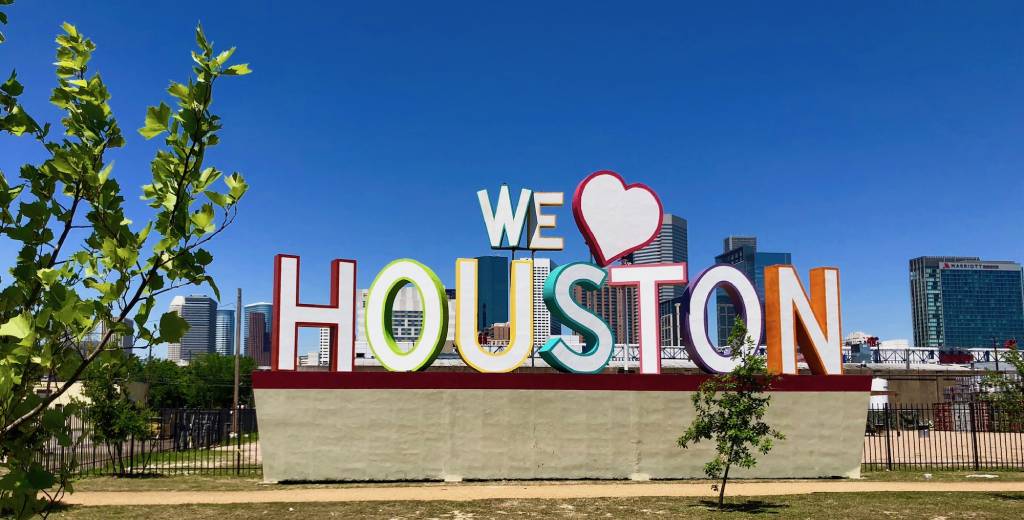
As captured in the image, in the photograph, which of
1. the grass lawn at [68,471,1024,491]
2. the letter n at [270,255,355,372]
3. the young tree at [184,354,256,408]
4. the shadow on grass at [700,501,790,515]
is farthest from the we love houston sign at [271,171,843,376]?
the young tree at [184,354,256,408]

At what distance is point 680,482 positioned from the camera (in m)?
26.6

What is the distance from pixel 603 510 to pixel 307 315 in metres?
12.0

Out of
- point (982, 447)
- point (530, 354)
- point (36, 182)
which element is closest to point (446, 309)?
point (530, 354)

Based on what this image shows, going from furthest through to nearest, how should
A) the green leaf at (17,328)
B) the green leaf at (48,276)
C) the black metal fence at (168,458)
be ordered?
1. the black metal fence at (168,458)
2. the green leaf at (48,276)
3. the green leaf at (17,328)

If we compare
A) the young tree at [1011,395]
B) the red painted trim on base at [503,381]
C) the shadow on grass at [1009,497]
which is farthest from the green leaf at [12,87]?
the young tree at [1011,395]

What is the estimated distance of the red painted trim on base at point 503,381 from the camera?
2584 centimetres

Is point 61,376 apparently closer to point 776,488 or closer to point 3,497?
point 3,497

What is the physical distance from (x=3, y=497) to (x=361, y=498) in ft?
64.3

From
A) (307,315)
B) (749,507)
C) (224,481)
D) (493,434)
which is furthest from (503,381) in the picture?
(224,481)

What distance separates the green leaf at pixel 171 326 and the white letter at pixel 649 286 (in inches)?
→ 949

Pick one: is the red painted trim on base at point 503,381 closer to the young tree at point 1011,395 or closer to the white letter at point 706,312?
the white letter at point 706,312

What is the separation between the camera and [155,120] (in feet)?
12.1

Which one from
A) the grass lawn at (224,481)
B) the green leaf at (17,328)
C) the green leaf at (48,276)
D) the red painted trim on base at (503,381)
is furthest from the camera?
the red painted trim on base at (503,381)

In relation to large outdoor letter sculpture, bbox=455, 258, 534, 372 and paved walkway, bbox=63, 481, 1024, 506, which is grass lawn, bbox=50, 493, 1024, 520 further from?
large outdoor letter sculpture, bbox=455, 258, 534, 372
